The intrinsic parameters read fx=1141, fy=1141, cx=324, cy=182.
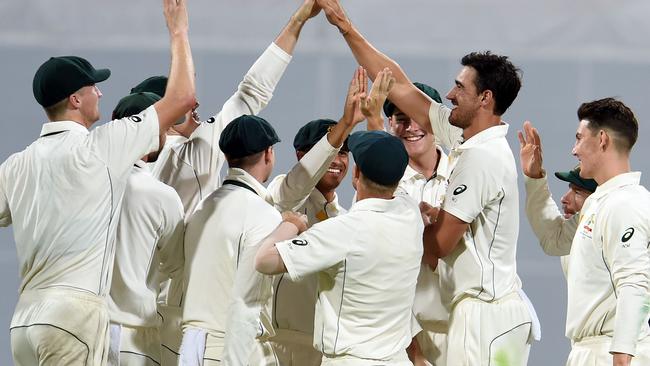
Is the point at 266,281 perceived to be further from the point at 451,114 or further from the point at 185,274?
the point at 451,114

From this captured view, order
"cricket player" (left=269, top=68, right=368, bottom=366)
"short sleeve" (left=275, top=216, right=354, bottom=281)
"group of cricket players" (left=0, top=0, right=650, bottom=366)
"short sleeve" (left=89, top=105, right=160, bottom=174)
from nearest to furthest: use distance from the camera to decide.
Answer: "short sleeve" (left=275, top=216, right=354, bottom=281) → "group of cricket players" (left=0, top=0, right=650, bottom=366) → "short sleeve" (left=89, top=105, right=160, bottom=174) → "cricket player" (left=269, top=68, right=368, bottom=366)

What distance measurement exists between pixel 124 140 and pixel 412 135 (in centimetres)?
136

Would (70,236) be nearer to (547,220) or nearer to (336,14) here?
(336,14)

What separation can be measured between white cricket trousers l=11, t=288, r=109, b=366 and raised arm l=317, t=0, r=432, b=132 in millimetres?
1468

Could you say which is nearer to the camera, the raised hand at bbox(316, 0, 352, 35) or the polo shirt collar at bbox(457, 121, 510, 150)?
the polo shirt collar at bbox(457, 121, 510, 150)

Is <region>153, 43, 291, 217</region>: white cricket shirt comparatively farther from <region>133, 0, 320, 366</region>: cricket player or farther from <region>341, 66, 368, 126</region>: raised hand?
<region>341, 66, 368, 126</region>: raised hand

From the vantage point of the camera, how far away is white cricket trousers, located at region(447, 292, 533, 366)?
3.99 metres

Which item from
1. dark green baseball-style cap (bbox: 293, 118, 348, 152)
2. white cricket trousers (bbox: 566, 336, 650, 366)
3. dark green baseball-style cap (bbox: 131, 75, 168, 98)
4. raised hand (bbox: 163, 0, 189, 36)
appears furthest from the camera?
dark green baseball-style cap (bbox: 131, 75, 168, 98)

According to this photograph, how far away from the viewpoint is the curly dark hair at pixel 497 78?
13.5 ft

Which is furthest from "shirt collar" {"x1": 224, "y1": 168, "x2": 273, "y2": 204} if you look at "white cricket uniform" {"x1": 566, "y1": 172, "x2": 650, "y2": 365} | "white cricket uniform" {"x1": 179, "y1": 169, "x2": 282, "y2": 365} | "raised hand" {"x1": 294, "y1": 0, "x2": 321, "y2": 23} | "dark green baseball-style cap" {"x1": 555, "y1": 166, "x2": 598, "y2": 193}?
"dark green baseball-style cap" {"x1": 555, "y1": 166, "x2": 598, "y2": 193}

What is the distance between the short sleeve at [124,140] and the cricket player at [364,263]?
533 millimetres

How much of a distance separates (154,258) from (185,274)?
0.82 ft

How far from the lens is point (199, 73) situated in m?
8.22

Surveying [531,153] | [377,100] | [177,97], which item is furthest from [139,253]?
[531,153]
